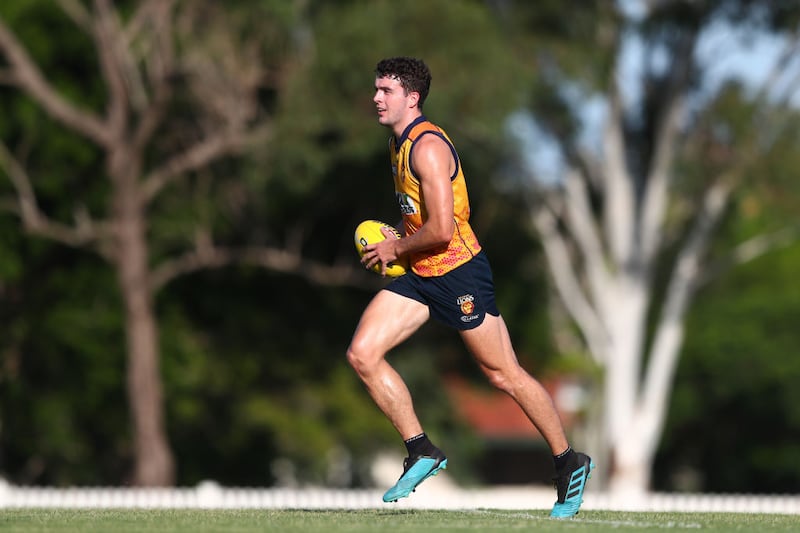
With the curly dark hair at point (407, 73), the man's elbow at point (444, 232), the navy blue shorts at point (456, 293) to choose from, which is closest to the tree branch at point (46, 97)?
the curly dark hair at point (407, 73)

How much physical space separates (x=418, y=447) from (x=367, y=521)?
0.59m

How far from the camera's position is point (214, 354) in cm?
3419

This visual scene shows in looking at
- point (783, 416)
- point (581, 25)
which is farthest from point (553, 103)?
point (783, 416)

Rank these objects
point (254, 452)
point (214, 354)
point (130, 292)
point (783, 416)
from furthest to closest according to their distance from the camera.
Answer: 1. point (783, 416)
2. point (254, 452)
3. point (214, 354)
4. point (130, 292)

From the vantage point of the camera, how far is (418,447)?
8680 mm

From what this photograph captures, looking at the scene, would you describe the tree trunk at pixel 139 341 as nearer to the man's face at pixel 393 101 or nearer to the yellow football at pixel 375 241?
the yellow football at pixel 375 241

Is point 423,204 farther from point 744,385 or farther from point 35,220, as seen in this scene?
point 744,385

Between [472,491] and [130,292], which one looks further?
[472,491]

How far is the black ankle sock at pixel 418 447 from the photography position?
8.67 metres

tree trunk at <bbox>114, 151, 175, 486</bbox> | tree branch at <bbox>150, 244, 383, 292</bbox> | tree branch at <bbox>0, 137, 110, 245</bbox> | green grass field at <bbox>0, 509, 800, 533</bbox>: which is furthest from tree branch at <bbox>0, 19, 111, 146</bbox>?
green grass field at <bbox>0, 509, 800, 533</bbox>

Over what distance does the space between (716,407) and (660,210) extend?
894 inches

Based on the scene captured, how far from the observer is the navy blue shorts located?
870 cm

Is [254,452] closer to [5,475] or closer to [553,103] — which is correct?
[5,475]

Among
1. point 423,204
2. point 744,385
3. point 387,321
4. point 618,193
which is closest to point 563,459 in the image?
point 387,321
